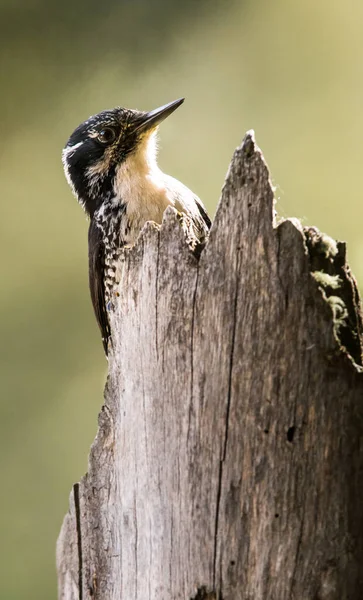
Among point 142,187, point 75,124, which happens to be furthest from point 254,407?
point 75,124

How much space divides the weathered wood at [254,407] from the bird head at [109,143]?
4.52 ft

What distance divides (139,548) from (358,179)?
11.3 feet

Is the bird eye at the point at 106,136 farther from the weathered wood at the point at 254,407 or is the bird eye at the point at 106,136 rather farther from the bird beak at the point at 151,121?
the weathered wood at the point at 254,407

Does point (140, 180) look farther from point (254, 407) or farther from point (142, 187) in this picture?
point (254, 407)

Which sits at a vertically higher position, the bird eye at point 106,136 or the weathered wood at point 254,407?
the bird eye at point 106,136

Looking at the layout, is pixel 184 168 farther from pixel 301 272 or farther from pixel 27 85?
pixel 301 272

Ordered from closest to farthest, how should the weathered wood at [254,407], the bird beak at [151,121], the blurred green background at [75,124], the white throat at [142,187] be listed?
the weathered wood at [254,407], the white throat at [142,187], the bird beak at [151,121], the blurred green background at [75,124]

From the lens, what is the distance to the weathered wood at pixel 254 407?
5.90 ft

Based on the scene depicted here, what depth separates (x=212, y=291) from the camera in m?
1.90

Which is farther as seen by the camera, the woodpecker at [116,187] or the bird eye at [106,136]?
the bird eye at [106,136]

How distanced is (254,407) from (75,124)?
3981 mm

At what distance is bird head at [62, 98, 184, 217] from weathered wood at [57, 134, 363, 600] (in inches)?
54.3

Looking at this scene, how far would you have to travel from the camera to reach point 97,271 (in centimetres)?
330

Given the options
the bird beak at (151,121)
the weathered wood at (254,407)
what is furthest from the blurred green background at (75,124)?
the weathered wood at (254,407)
